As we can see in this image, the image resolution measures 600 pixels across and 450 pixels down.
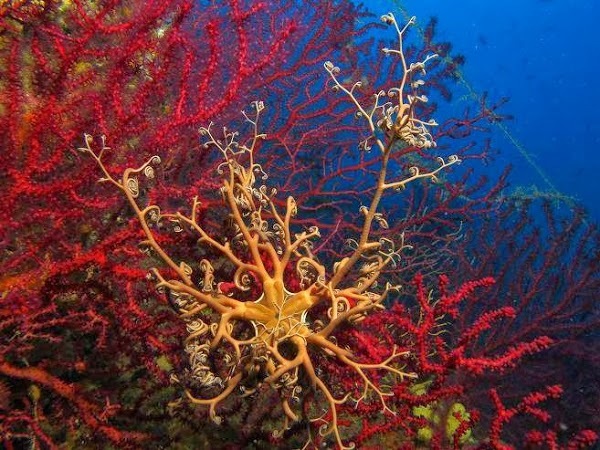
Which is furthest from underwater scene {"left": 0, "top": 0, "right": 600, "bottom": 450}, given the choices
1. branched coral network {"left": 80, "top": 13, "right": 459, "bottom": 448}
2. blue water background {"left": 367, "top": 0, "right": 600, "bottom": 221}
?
blue water background {"left": 367, "top": 0, "right": 600, "bottom": 221}

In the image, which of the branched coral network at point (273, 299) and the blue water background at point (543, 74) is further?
the blue water background at point (543, 74)

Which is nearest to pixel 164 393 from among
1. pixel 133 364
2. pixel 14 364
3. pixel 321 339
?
pixel 133 364

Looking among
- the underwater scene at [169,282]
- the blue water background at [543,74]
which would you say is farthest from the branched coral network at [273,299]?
the blue water background at [543,74]

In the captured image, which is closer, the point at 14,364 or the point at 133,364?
the point at 14,364

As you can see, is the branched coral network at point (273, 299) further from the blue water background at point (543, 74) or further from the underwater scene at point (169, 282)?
the blue water background at point (543, 74)

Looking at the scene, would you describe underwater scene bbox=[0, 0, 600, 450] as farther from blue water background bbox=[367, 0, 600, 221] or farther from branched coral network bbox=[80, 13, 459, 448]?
blue water background bbox=[367, 0, 600, 221]

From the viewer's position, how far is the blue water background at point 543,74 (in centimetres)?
4522

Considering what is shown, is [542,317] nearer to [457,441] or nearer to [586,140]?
[457,441]

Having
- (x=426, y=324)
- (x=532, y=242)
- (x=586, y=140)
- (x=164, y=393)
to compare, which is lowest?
(x=164, y=393)

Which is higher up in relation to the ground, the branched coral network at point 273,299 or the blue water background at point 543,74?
the blue water background at point 543,74

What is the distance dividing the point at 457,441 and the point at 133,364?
1906 millimetres

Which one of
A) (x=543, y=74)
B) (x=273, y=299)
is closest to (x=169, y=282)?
(x=273, y=299)

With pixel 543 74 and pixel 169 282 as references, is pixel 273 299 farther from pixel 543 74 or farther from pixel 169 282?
pixel 543 74

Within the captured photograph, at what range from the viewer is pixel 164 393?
265 centimetres
